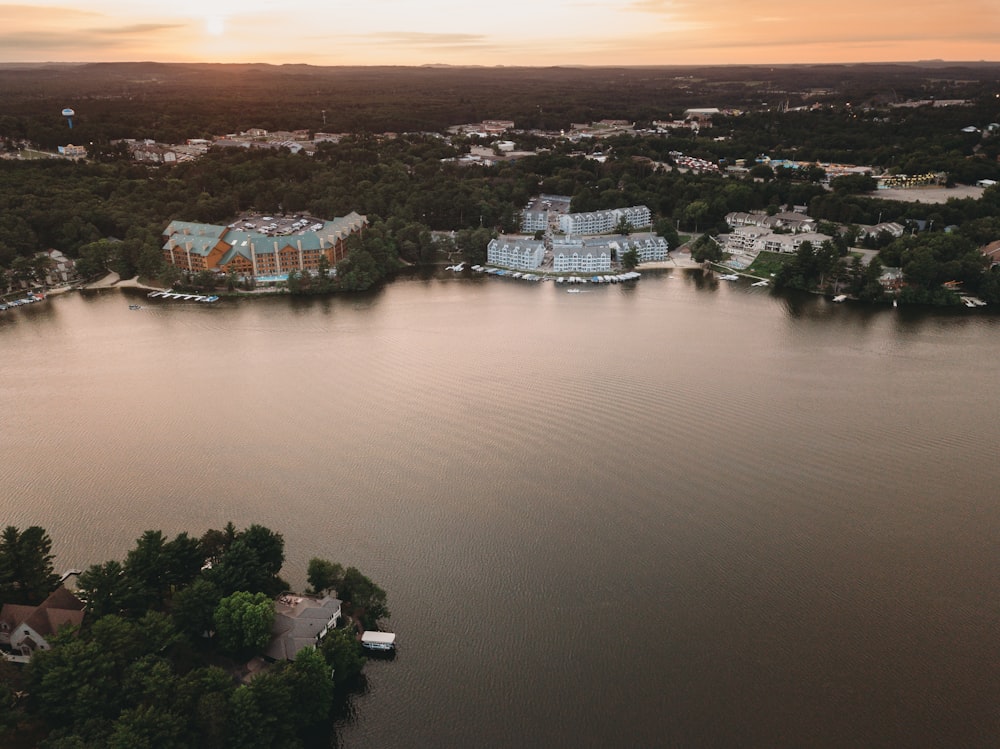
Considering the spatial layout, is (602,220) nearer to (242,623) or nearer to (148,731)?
(242,623)

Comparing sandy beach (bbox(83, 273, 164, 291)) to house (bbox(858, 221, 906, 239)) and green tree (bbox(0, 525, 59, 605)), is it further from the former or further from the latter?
house (bbox(858, 221, 906, 239))

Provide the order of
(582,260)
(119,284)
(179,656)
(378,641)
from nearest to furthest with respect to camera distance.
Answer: (179,656), (378,641), (119,284), (582,260)

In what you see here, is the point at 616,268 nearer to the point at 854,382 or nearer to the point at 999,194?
the point at 854,382

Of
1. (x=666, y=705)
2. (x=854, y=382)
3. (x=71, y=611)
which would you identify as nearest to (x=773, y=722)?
(x=666, y=705)

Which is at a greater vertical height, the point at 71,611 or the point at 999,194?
the point at 999,194

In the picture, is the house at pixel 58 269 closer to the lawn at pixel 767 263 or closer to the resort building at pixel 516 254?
the resort building at pixel 516 254

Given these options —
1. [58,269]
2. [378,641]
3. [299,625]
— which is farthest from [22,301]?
[378,641]

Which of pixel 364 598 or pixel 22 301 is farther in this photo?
pixel 22 301
